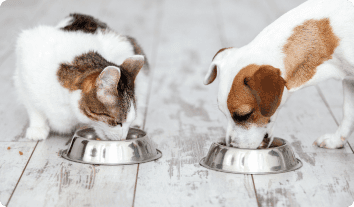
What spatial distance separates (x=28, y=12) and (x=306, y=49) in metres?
5.33

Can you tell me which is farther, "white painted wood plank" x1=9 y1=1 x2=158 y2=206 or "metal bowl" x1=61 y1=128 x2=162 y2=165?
"metal bowl" x1=61 y1=128 x2=162 y2=165

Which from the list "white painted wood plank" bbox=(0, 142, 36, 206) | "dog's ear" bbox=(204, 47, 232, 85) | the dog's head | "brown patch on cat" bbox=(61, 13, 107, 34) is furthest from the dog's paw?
"white painted wood plank" bbox=(0, 142, 36, 206)

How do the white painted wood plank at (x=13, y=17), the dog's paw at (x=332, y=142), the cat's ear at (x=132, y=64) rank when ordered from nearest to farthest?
1. the cat's ear at (x=132, y=64)
2. the dog's paw at (x=332, y=142)
3. the white painted wood plank at (x=13, y=17)

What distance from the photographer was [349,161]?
2.51 meters

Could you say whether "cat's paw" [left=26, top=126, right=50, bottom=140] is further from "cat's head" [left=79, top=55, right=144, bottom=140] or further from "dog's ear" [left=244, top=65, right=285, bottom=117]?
"dog's ear" [left=244, top=65, right=285, bottom=117]

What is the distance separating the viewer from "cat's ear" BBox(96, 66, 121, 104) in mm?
2237

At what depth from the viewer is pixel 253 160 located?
7.44ft

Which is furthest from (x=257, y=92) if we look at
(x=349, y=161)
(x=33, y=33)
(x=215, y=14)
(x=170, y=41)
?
(x=215, y=14)

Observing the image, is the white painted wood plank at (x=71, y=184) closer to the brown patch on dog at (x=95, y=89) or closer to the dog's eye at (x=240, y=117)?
the brown patch on dog at (x=95, y=89)

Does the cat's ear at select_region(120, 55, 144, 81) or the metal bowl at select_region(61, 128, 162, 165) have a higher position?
the cat's ear at select_region(120, 55, 144, 81)

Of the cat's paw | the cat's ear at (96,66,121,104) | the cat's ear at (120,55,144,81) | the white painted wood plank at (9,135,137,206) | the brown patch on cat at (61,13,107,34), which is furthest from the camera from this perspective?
the brown patch on cat at (61,13,107,34)

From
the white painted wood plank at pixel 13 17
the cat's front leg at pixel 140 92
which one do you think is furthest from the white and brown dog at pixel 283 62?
the white painted wood plank at pixel 13 17

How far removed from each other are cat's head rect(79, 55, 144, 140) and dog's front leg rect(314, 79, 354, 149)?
3.87 feet

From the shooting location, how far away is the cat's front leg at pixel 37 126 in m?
2.80
